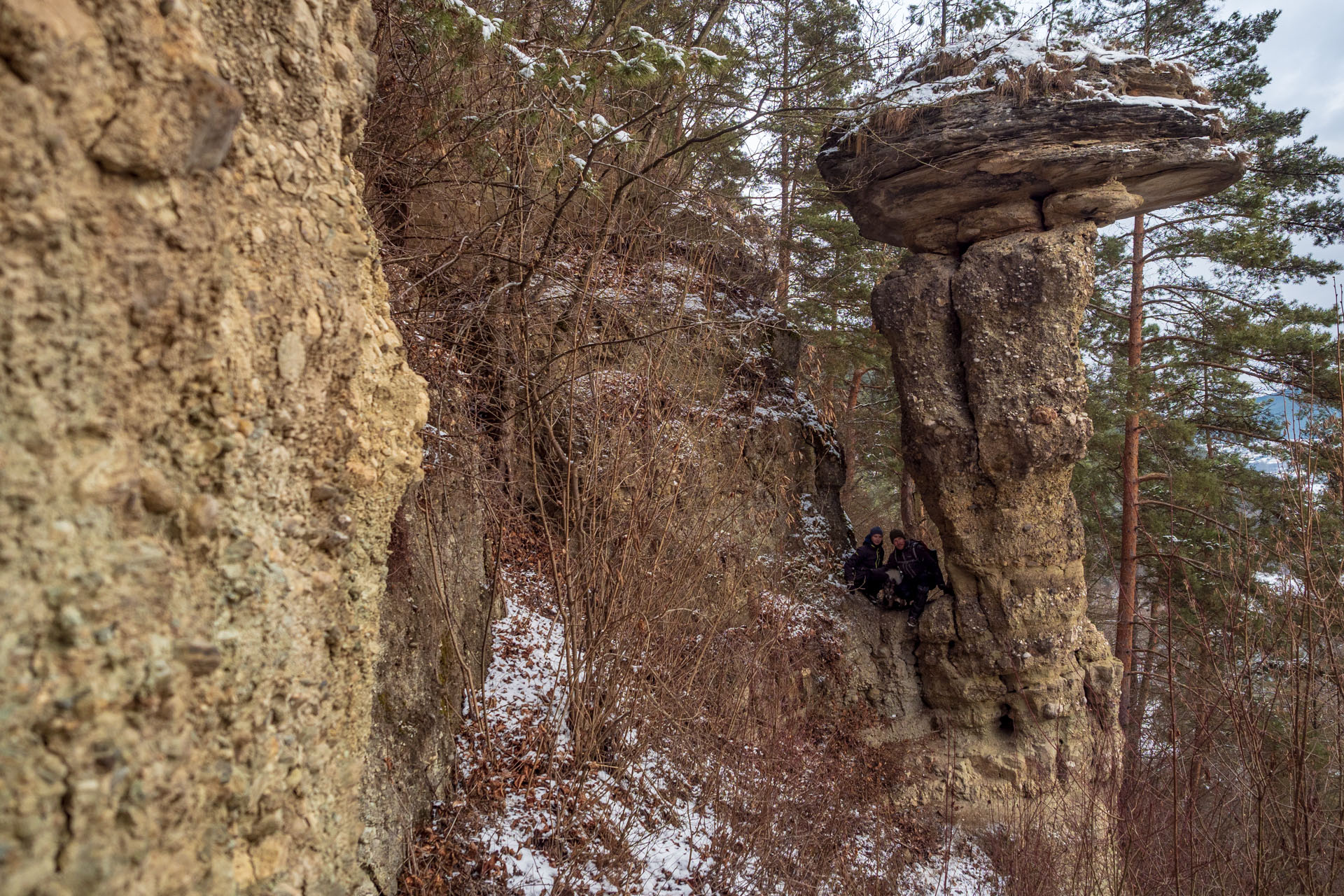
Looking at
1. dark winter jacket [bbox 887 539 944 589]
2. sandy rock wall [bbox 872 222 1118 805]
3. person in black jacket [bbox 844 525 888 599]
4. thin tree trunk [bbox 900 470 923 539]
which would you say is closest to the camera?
sandy rock wall [bbox 872 222 1118 805]

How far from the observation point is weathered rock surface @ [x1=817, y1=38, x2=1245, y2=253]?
8.10 meters

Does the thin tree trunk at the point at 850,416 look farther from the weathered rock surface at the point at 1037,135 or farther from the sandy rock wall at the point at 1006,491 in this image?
the weathered rock surface at the point at 1037,135

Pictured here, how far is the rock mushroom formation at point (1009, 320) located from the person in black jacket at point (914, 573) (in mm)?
363

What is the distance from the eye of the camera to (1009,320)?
876 cm

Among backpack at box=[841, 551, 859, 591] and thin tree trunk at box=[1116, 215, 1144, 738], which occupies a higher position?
thin tree trunk at box=[1116, 215, 1144, 738]

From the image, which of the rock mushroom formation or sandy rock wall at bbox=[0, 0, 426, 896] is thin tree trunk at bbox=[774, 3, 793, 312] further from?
sandy rock wall at bbox=[0, 0, 426, 896]

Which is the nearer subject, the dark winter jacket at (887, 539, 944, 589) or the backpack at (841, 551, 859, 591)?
the dark winter jacket at (887, 539, 944, 589)

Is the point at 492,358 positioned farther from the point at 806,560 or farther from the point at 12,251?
the point at 806,560

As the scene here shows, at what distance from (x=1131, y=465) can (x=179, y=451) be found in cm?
1220

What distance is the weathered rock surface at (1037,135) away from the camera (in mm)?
8102

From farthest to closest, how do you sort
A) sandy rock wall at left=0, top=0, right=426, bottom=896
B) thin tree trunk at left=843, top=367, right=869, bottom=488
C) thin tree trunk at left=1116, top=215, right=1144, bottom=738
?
thin tree trunk at left=843, top=367, right=869, bottom=488 → thin tree trunk at left=1116, top=215, right=1144, bottom=738 → sandy rock wall at left=0, top=0, right=426, bottom=896

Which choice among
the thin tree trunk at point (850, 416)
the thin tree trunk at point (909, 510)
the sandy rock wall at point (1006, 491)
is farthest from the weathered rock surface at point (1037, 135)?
the thin tree trunk at point (909, 510)

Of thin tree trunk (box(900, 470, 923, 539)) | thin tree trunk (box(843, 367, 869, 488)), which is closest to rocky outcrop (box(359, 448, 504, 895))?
thin tree trunk (box(843, 367, 869, 488))

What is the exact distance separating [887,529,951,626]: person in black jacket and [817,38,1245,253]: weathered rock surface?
12.9 feet
